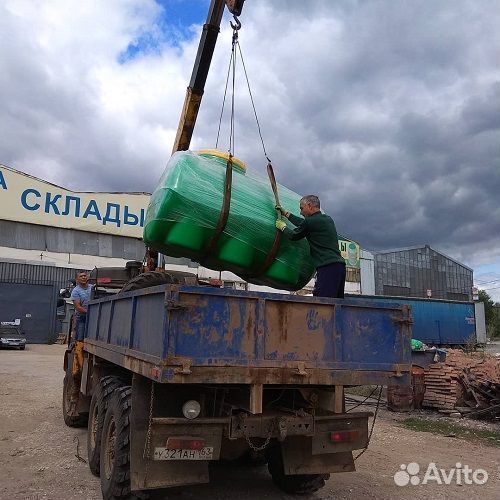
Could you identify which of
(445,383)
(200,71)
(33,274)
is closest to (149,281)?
(200,71)

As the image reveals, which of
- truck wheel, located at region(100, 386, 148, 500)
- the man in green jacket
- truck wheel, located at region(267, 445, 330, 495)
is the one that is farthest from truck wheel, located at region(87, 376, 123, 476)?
the man in green jacket

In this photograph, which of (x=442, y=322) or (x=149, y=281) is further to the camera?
(x=442, y=322)

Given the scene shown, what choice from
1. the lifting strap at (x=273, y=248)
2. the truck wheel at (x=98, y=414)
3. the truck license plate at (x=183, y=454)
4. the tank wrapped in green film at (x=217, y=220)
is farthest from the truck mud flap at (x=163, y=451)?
the lifting strap at (x=273, y=248)

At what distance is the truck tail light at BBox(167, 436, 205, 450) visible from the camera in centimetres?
365

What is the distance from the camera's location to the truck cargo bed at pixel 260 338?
11.4 ft

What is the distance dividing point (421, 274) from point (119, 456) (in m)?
49.3

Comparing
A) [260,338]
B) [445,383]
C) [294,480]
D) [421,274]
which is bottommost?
[294,480]

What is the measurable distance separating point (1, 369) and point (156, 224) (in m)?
12.3

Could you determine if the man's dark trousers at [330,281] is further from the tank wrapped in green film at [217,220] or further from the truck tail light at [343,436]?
the truck tail light at [343,436]

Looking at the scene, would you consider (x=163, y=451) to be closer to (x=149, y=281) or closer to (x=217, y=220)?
(x=149, y=281)

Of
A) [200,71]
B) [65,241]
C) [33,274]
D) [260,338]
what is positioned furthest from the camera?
[65,241]

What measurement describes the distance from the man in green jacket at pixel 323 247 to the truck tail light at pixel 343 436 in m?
1.22

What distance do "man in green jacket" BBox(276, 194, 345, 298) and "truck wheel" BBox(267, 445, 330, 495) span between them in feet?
5.08

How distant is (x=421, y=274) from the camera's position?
4988cm
